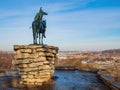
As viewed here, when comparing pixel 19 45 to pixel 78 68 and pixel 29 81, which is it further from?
pixel 78 68

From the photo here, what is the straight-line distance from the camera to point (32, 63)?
2186 cm

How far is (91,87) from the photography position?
821 inches

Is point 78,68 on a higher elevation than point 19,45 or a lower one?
lower

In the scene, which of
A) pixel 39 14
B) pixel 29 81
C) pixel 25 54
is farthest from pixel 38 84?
pixel 39 14

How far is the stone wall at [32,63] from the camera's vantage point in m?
21.8

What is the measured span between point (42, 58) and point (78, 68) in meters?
13.1

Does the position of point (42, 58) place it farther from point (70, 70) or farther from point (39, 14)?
point (70, 70)

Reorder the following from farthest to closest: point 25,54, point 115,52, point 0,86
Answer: point 115,52 → point 25,54 → point 0,86

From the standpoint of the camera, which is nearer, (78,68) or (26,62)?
(26,62)

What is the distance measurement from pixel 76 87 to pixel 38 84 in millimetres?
3047

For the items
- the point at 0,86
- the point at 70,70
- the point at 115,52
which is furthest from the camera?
the point at 115,52

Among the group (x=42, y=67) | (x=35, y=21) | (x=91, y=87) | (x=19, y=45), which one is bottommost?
(x=91, y=87)

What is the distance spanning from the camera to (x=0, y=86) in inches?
805

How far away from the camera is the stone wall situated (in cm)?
2184
